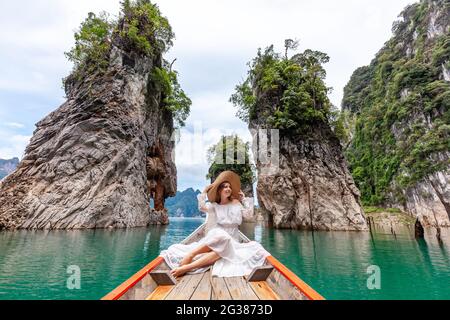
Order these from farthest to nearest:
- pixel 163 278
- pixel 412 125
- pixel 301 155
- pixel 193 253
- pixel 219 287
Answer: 1. pixel 412 125
2. pixel 301 155
3. pixel 193 253
4. pixel 163 278
5. pixel 219 287

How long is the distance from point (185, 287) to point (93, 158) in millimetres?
19937

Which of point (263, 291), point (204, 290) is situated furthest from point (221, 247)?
point (263, 291)

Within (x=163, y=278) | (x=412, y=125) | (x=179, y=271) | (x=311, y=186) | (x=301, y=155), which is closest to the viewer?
(x=163, y=278)

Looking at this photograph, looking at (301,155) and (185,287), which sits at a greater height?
(301,155)

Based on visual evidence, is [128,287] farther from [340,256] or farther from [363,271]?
[340,256]

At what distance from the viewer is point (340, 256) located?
9.79 metres

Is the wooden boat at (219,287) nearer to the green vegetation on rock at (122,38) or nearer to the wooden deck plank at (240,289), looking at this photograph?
the wooden deck plank at (240,289)

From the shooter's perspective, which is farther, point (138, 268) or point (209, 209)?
point (138, 268)

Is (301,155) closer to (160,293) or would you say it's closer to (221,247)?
(221,247)

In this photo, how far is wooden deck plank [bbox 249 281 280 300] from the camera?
111 inches

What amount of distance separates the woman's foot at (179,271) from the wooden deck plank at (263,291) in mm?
915

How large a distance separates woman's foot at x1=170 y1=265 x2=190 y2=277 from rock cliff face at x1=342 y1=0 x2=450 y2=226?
35.8 m

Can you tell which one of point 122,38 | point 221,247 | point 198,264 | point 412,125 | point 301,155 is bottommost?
point 198,264

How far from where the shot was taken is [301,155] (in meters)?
24.2
